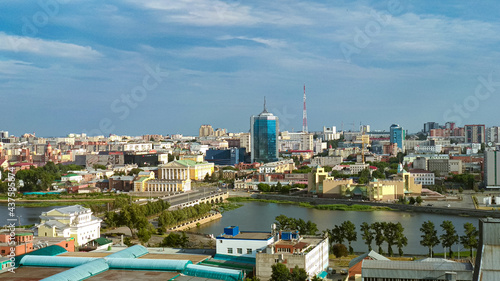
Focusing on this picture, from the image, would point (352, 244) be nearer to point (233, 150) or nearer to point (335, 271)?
point (335, 271)

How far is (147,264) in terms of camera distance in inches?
225

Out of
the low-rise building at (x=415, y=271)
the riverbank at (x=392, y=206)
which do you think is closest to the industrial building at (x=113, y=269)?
the low-rise building at (x=415, y=271)

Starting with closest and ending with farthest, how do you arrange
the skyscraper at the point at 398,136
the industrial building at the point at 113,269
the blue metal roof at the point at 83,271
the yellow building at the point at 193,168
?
the blue metal roof at the point at 83,271 < the industrial building at the point at 113,269 < the yellow building at the point at 193,168 < the skyscraper at the point at 398,136

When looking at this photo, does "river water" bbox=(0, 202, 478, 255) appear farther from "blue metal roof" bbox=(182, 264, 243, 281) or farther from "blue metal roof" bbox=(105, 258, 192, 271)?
"blue metal roof" bbox=(105, 258, 192, 271)

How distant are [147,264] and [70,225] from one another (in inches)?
142

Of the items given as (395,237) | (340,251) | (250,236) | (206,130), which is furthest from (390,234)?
(206,130)

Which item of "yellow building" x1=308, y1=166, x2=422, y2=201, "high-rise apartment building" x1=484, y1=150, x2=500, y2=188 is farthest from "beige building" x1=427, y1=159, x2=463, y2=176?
"yellow building" x1=308, y1=166, x2=422, y2=201

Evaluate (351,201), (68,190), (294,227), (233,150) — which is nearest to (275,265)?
(294,227)

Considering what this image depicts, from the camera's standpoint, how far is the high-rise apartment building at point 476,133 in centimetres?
4047

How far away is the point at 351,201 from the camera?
51.6 feet

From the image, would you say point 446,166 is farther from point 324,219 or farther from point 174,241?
point 174,241

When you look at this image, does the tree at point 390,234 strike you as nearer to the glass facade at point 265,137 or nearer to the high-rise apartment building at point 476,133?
the glass facade at point 265,137

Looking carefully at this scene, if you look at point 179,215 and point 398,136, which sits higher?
point 398,136

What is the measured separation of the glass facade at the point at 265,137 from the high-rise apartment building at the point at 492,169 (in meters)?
12.1
